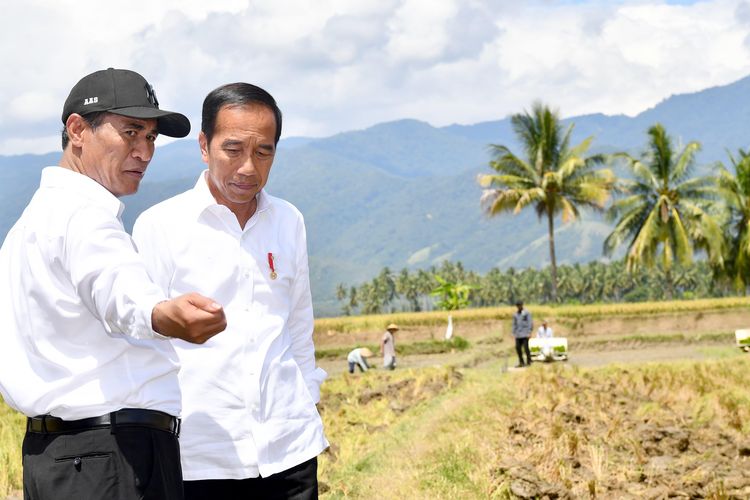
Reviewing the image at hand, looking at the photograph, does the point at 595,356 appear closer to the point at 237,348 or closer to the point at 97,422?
the point at 237,348

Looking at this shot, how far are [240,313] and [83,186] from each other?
83cm

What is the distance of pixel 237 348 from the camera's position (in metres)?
3.21

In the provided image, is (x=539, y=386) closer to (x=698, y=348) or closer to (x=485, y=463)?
(x=485, y=463)

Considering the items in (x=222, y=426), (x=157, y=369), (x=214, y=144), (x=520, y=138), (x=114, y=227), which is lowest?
(x=222, y=426)

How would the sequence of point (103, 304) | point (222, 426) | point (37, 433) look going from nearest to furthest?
point (103, 304) → point (37, 433) → point (222, 426)

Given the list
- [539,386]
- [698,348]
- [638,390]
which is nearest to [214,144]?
[539,386]

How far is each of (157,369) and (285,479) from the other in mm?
906

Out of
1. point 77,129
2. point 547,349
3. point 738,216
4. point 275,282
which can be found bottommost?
point 547,349

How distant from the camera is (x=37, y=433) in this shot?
2.57 metres

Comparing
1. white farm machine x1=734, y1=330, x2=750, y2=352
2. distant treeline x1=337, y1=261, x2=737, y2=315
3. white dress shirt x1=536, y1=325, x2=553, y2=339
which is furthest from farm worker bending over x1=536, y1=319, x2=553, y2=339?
distant treeline x1=337, y1=261, x2=737, y2=315

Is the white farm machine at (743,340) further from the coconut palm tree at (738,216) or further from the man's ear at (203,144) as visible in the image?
the man's ear at (203,144)

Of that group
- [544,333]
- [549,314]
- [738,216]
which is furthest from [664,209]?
[544,333]

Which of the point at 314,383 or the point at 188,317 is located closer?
the point at 188,317

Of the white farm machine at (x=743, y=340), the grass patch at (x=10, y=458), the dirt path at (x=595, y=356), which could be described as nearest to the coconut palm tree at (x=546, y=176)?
the dirt path at (x=595, y=356)
